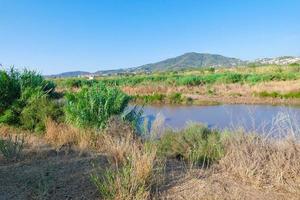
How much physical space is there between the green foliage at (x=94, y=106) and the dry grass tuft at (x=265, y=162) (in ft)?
13.9

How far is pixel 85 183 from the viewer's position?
17.7 ft

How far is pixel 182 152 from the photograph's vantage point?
8.67m

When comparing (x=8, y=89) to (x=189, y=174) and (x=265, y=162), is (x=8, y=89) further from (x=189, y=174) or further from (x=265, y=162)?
(x=265, y=162)

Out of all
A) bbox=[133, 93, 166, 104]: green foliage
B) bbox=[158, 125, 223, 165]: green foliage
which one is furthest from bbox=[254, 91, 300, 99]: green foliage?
bbox=[158, 125, 223, 165]: green foliage

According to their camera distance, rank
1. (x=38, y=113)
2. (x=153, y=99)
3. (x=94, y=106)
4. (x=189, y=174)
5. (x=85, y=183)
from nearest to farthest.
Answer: (x=85, y=183) → (x=189, y=174) → (x=94, y=106) → (x=38, y=113) → (x=153, y=99)

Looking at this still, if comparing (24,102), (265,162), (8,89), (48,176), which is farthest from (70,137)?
(8,89)

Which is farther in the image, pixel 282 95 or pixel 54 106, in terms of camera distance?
pixel 282 95

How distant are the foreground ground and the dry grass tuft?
106mm

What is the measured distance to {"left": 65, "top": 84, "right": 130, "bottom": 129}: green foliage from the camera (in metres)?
9.84

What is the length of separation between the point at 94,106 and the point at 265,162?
18.0ft

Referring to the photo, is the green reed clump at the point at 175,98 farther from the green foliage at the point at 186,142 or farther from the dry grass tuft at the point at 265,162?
the dry grass tuft at the point at 265,162

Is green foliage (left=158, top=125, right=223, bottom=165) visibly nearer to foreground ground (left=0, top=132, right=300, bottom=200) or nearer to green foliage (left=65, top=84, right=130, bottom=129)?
foreground ground (left=0, top=132, right=300, bottom=200)

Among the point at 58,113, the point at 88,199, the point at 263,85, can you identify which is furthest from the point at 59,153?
the point at 263,85

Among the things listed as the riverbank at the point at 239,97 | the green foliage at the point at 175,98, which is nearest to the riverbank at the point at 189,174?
the riverbank at the point at 239,97
